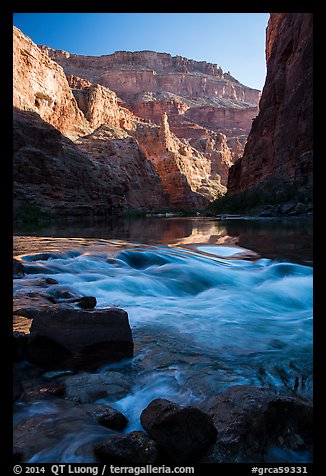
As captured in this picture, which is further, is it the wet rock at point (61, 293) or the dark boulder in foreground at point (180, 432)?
the wet rock at point (61, 293)

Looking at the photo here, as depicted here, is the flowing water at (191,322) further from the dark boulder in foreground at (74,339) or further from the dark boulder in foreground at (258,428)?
the dark boulder in foreground at (258,428)

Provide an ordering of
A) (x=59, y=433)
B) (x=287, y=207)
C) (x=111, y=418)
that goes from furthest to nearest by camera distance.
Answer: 1. (x=287, y=207)
2. (x=111, y=418)
3. (x=59, y=433)

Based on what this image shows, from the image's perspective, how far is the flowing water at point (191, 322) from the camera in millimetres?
1946

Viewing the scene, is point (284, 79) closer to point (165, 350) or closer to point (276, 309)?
point (276, 309)

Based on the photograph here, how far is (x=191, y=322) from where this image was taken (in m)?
3.76

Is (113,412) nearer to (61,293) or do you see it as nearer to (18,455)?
(18,455)

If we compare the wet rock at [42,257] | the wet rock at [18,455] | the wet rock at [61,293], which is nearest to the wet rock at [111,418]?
the wet rock at [18,455]

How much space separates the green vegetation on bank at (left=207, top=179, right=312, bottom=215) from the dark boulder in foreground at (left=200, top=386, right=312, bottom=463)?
2104 cm

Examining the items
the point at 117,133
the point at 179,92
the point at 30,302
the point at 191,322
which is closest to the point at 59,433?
the point at 30,302

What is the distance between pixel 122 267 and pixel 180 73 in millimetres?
148867

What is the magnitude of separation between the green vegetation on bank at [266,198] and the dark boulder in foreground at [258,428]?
69.0 ft

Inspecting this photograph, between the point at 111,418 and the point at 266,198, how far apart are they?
25015 millimetres
